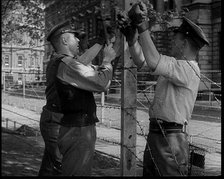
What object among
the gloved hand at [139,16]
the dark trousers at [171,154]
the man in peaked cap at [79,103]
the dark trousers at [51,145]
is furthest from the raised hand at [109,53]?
the dark trousers at [51,145]

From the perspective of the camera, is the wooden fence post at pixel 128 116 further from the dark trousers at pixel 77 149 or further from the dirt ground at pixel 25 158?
the dirt ground at pixel 25 158

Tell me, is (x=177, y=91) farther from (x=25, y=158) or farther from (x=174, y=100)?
(x=25, y=158)

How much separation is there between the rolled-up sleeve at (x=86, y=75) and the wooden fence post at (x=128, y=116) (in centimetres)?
29

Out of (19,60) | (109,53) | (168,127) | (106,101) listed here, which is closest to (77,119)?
(109,53)

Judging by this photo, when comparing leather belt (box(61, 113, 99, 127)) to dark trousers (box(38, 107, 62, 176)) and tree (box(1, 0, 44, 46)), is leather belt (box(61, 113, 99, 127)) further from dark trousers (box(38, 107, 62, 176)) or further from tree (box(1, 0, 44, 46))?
tree (box(1, 0, 44, 46))

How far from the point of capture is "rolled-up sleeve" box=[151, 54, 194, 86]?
2740 mm

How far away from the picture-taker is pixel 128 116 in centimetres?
322

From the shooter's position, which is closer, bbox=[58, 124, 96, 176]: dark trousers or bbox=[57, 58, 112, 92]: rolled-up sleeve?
bbox=[57, 58, 112, 92]: rolled-up sleeve

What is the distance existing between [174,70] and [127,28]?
1.52 feet

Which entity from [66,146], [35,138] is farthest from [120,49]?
[35,138]

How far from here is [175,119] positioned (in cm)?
288

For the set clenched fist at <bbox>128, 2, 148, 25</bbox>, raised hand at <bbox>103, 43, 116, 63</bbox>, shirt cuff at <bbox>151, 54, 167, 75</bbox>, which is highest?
clenched fist at <bbox>128, 2, 148, 25</bbox>

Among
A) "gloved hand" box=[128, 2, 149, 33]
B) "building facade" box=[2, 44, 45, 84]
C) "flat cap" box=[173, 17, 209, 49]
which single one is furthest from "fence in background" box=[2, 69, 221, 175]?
"gloved hand" box=[128, 2, 149, 33]

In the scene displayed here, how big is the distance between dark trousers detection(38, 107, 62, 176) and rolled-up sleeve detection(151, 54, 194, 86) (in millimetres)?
2273
